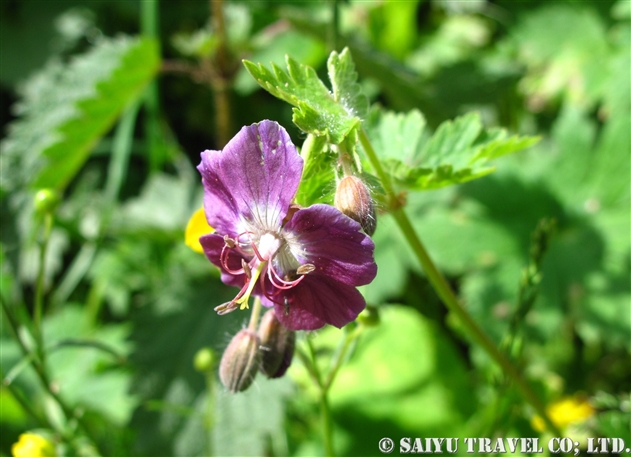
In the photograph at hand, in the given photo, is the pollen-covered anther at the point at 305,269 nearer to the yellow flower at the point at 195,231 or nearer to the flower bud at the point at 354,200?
the flower bud at the point at 354,200

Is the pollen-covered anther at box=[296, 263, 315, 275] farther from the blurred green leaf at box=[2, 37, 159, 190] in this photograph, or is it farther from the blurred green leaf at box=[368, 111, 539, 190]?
the blurred green leaf at box=[2, 37, 159, 190]

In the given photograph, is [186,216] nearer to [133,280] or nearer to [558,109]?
[133,280]

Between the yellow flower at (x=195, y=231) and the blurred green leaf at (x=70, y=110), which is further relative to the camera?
the blurred green leaf at (x=70, y=110)

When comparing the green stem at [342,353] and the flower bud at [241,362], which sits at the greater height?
the flower bud at [241,362]

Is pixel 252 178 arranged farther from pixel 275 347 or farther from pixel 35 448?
pixel 35 448

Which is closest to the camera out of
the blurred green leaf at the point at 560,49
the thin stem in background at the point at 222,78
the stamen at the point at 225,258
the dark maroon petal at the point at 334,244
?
the dark maroon petal at the point at 334,244

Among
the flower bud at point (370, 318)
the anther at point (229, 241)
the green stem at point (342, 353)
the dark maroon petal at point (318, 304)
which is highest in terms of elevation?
the anther at point (229, 241)

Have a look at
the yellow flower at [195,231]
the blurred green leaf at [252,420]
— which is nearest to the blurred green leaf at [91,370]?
the blurred green leaf at [252,420]
